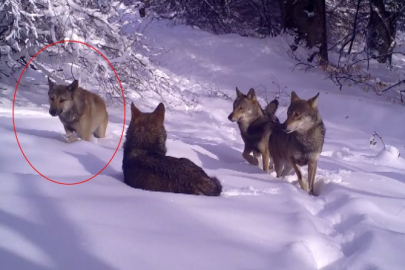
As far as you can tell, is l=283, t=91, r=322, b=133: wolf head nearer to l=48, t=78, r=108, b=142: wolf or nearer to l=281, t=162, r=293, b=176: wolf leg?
l=281, t=162, r=293, b=176: wolf leg

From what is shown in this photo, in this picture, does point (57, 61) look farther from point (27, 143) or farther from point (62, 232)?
point (62, 232)

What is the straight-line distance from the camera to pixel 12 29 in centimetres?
912

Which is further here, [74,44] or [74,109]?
[74,44]

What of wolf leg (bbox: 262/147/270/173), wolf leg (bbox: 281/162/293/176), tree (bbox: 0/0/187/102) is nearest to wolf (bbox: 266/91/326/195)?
wolf leg (bbox: 281/162/293/176)

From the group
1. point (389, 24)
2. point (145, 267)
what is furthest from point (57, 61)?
point (389, 24)

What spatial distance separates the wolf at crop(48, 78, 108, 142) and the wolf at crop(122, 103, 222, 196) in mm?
2075

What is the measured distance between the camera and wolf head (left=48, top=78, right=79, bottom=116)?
7109mm

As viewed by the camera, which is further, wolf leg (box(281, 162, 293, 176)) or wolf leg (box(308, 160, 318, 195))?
wolf leg (box(281, 162, 293, 176))

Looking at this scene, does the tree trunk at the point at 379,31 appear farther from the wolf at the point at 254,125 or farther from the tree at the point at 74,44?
the wolf at the point at 254,125

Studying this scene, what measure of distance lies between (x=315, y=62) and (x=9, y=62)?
11548mm

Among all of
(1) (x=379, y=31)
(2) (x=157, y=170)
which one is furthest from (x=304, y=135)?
(1) (x=379, y=31)

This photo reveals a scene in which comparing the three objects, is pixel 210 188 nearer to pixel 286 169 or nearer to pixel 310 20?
pixel 286 169

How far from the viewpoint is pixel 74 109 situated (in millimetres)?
7352

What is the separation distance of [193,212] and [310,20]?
49.9ft
